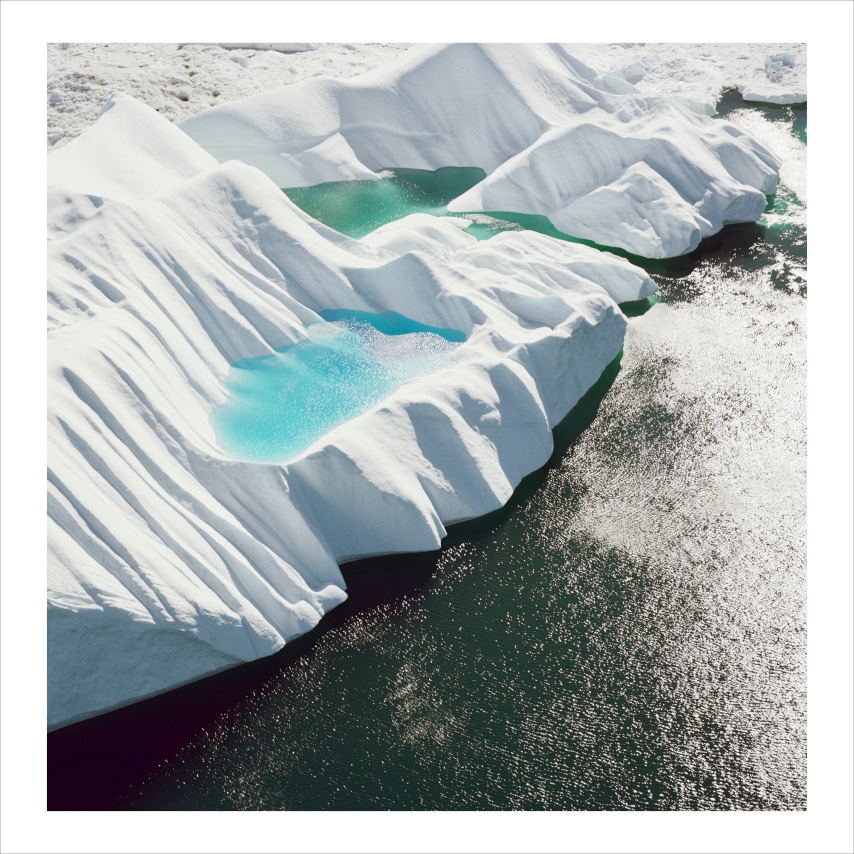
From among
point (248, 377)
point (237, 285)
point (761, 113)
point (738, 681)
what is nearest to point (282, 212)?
point (237, 285)

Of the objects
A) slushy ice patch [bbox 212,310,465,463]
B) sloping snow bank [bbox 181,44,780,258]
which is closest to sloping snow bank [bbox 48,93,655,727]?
slushy ice patch [bbox 212,310,465,463]

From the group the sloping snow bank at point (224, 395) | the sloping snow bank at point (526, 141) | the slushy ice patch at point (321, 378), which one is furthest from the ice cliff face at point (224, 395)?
the sloping snow bank at point (526, 141)

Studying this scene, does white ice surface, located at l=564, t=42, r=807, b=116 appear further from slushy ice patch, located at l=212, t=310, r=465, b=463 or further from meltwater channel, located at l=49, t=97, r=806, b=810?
meltwater channel, located at l=49, t=97, r=806, b=810

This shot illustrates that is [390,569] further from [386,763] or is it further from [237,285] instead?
[237,285]

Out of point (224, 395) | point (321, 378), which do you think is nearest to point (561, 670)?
point (321, 378)

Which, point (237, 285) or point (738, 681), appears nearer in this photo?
point (738, 681)

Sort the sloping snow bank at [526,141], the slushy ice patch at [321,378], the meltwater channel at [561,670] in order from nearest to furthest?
the meltwater channel at [561,670] < the slushy ice patch at [321,378] < the sloping snow bank at [526,141]

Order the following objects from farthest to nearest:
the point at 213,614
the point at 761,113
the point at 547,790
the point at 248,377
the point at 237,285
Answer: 1. the point at 761,113
2. the point at 237,285
3. the point at 248,377
4. the point at 213,614
5. the point at 547,790

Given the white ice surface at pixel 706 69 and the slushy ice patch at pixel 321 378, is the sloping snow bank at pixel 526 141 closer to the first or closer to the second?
the white ice surface at pixel 706 69
